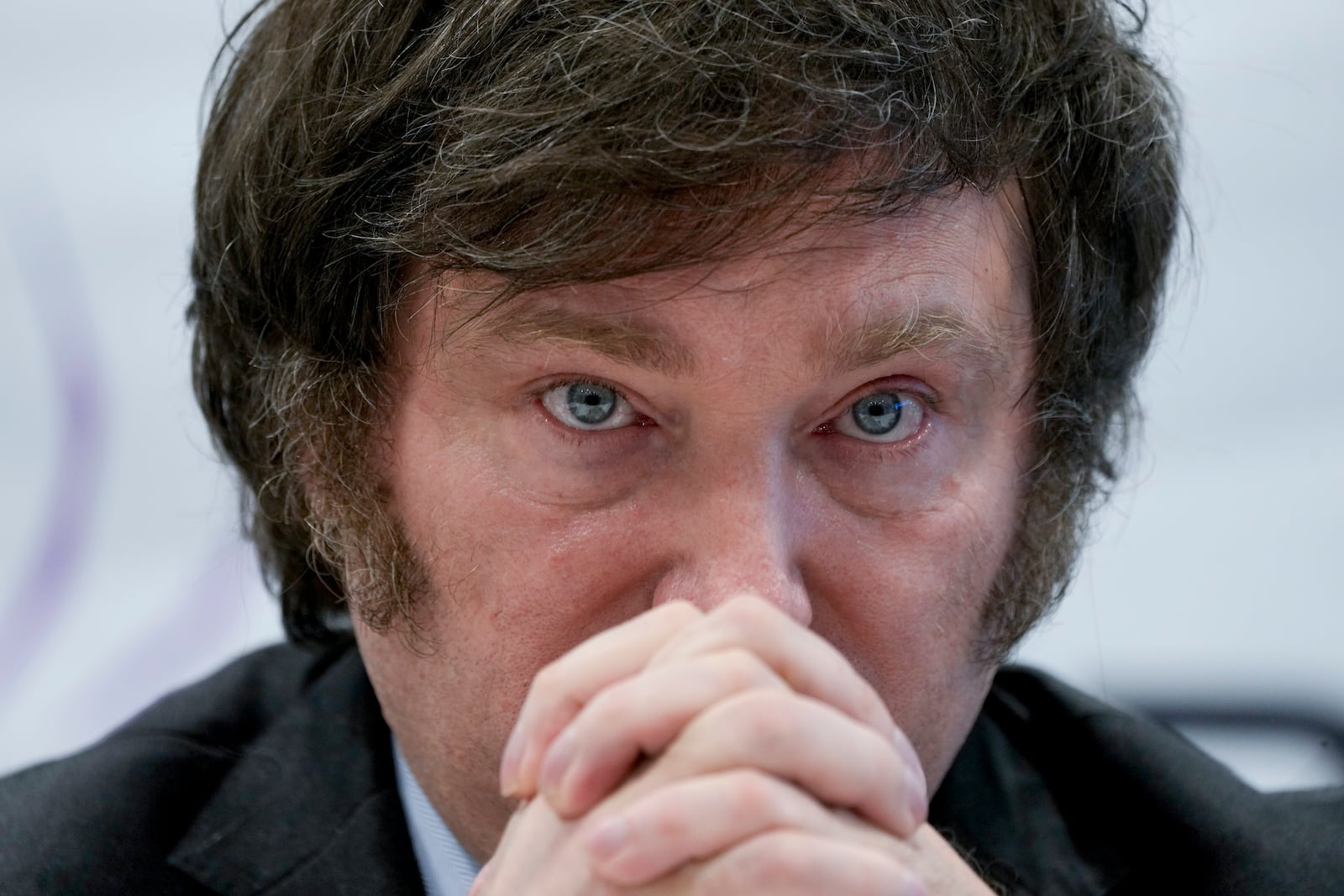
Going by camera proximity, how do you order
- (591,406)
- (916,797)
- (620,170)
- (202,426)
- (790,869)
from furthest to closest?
(202,426), (591,406), (620,170), (916,797), (790,869)

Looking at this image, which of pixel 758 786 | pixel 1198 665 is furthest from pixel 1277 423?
pixel 758 786

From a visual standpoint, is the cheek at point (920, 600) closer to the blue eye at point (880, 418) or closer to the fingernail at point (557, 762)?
the blue eye at point (880, 418)

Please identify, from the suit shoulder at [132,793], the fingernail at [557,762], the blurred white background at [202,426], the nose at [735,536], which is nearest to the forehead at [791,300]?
the nose at [735,536]

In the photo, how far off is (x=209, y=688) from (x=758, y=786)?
1.18 m

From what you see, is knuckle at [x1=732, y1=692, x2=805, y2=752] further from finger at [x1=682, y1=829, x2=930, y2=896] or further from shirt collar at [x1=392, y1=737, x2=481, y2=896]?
shirt collar at [x1=392, y1=737, x2=481, y2=896]

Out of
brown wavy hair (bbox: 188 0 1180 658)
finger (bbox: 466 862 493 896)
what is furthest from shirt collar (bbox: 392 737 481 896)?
finger (bbox: 466 862 493 896)

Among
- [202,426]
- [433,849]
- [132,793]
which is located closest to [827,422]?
[433,849]

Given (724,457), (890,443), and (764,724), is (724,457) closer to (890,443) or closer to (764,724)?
(890,443)

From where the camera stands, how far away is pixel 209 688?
6.43 feet

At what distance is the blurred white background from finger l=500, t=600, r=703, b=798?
4.53ft

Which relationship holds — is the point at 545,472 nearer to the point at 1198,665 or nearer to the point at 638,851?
the point at 638,851

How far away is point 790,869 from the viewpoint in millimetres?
995

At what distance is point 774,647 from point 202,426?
66.4 inches

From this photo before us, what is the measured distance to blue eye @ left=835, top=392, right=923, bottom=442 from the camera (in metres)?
1.42
